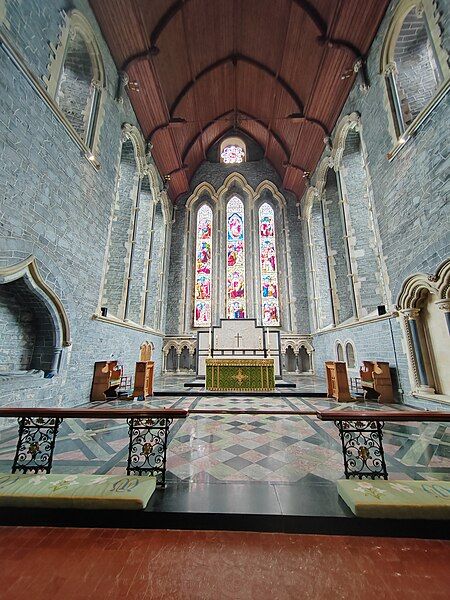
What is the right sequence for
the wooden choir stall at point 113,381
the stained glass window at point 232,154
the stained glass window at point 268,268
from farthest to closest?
the stained glass window at point 232,154
the stained glass window at point 268,268
the wooden choir stall at point 113,381

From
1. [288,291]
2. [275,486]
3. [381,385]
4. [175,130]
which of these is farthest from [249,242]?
[275,486]

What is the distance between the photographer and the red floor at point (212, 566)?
1.18m

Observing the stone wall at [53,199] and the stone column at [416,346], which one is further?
the stone column at [416,346]

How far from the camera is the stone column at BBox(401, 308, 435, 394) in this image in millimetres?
4480

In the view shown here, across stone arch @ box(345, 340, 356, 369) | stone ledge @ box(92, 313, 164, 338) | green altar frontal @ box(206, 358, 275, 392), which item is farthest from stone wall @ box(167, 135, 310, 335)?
green altar frontal @ box(206, 358, 275, 392)

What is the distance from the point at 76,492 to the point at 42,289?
333 centimetres

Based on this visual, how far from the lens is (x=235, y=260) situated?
11703mm

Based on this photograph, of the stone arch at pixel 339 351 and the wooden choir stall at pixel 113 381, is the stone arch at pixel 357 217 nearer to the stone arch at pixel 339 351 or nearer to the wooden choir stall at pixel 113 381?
the stone arch at pixel 339 351

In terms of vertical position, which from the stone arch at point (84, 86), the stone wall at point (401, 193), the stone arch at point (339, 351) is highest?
the stone arch at point (84, 86)

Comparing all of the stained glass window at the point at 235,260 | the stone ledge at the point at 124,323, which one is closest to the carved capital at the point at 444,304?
the stone ledge at the point at 124,323

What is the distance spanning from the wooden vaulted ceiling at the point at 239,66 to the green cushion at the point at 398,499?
28.7ft

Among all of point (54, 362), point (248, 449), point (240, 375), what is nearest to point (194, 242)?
point (240, 375)

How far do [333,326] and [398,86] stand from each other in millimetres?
6223

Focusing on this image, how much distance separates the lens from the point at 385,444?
287cm
